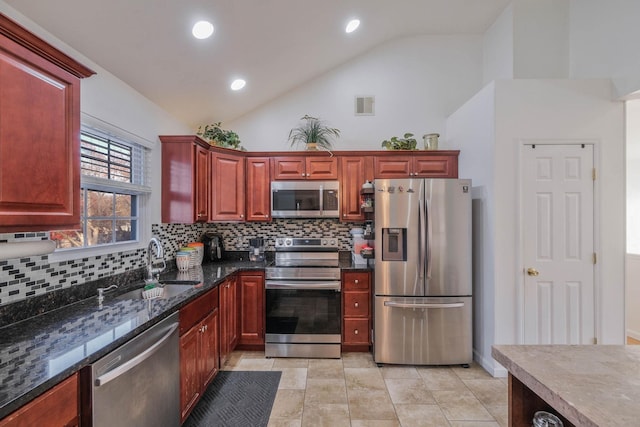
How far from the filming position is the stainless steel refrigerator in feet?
9.27

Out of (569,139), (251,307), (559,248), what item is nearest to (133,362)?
(251,307)

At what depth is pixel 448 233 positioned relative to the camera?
9.28 feet

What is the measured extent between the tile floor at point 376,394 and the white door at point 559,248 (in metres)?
0.74

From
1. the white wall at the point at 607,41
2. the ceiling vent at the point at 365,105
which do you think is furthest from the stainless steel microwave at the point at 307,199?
the white wall at the point at 607,41

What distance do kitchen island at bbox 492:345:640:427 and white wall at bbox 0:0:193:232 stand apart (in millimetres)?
2742

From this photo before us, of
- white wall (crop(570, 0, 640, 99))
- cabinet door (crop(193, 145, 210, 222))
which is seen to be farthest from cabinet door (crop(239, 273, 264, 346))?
white wall (crop(570, 0, 640, 99))

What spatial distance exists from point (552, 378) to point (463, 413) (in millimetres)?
1641

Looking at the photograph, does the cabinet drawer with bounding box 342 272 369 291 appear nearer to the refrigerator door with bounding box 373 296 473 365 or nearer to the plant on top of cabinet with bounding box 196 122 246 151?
the refrigerator door with bounding box 373 296 473 365

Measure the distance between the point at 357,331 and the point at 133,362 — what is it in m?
2.17

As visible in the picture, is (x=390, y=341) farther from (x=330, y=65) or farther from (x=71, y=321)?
(x=330, y=65)

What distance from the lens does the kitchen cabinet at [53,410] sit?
0.90m

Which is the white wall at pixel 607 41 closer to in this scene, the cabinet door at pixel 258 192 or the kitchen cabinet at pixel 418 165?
the kitchen cabinet at pixel 418 165

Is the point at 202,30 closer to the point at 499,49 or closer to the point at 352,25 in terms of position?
the point at 352,25

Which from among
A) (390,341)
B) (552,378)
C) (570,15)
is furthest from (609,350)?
(570,15)
